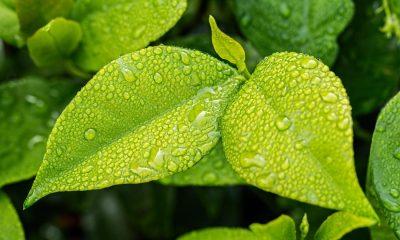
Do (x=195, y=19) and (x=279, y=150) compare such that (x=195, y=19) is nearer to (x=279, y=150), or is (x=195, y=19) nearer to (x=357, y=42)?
(x=357, y=42)

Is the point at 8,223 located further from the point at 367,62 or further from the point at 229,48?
the point at 367,62

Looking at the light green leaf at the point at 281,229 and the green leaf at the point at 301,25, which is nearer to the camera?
the light green leaf at the point at 281,229

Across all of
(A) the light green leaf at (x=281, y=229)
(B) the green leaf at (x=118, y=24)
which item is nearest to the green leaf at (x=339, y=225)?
(A) the light green leaf at (x=281, y=229)

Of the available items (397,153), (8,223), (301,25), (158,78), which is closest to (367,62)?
(301,25)

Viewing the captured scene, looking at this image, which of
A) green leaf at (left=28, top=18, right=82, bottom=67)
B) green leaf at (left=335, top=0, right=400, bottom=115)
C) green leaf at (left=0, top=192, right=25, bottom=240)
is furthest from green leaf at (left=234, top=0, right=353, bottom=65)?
green leaf at (left=0, top=192, right=25, bottom=240)

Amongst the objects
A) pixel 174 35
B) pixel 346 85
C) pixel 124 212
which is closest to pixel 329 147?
pixel 346 85

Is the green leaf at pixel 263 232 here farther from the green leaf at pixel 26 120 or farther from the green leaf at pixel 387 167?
the green leaf at pixel 26 120
